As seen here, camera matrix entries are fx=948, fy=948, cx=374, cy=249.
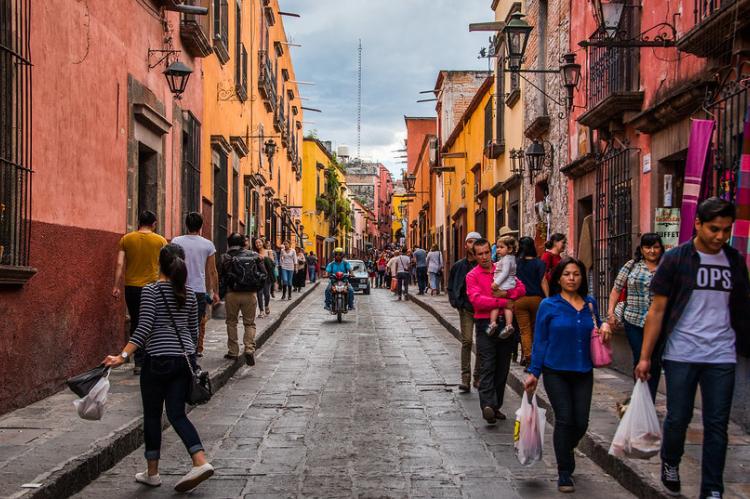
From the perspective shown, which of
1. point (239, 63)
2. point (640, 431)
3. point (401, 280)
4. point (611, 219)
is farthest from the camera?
point (401, 280)

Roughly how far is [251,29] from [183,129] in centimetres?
1018

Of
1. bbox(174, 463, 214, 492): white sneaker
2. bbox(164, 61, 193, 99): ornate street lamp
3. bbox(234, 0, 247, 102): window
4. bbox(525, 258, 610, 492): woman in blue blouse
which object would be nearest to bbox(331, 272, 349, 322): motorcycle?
bbox(234, 0, 247, 102): window

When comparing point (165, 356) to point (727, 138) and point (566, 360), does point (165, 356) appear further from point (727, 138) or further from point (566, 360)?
point (727, 138)

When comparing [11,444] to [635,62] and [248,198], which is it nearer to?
[635,62]

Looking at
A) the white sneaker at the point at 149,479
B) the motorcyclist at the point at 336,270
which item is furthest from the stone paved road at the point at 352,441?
the motorcyclist at the point at 336,270

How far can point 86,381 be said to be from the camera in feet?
18.2

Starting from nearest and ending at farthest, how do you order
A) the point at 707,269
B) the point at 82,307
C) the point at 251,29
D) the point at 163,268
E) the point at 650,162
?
the point at 707,269
the point at 163,268
the point at 82,307
the point at 650,162
the point at 251,29

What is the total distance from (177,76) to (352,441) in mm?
7308

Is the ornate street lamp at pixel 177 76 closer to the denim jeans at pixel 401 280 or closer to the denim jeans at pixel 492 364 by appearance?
the denim jeans at pixel 492 364

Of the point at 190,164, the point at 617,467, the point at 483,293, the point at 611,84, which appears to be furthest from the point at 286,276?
the point at 617,467

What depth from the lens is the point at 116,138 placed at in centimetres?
1064

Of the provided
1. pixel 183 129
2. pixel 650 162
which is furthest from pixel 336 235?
pixel 650 162

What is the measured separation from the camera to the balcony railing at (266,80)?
2581cm

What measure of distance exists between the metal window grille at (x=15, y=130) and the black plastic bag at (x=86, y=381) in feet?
7.41
